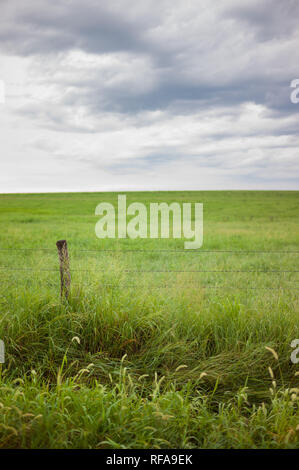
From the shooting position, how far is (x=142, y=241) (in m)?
15.8

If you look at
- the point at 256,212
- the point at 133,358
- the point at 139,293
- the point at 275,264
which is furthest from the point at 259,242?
the point at 256,212

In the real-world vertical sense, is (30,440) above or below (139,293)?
below

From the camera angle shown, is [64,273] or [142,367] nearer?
[142,367]

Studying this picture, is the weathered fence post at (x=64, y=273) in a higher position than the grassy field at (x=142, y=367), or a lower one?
higher

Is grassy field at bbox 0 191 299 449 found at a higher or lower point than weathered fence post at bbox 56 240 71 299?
lower

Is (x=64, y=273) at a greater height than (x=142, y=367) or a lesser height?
greater

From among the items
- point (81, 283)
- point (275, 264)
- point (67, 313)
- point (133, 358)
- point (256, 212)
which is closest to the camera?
point (133, 358)

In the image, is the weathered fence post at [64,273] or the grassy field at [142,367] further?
the weathered fence post at [64,273]

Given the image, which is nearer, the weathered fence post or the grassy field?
the grassy field
